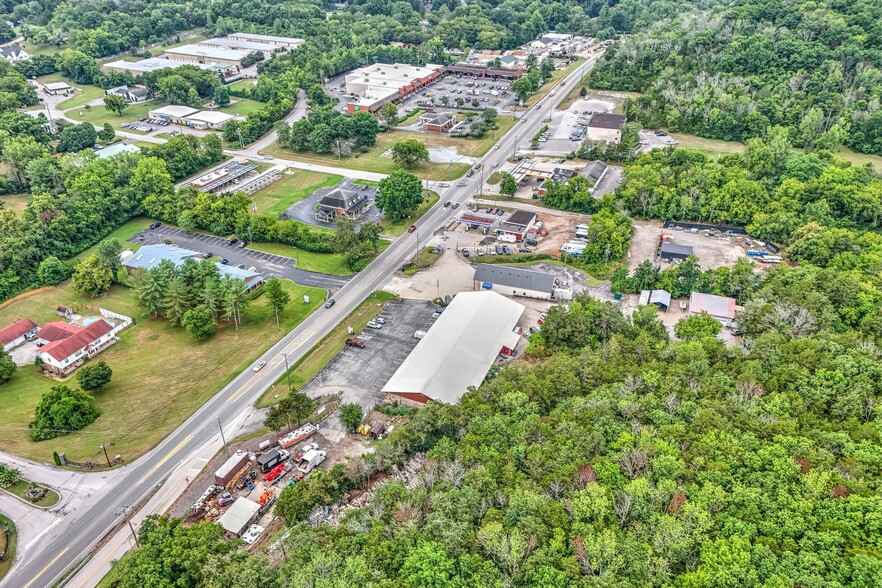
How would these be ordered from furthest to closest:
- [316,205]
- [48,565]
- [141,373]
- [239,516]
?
[316,205]
[141,373]
[239,516]
[48,565]

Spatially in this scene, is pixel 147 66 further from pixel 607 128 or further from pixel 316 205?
pixel 607 128

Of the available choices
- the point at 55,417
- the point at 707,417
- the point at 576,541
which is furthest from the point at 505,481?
the point at 55,417

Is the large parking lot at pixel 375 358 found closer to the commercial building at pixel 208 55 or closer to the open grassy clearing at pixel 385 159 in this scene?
the open grassy clearing at pixel 385 159

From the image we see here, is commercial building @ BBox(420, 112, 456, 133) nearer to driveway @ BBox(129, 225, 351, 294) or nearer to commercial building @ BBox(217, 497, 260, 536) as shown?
driveway @ BBox(129, 225, 351, 294)

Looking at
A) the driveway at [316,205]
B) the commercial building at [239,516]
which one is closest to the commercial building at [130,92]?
the driveway at [316,205]

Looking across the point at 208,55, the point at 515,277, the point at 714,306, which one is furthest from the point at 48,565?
the point at 208,55

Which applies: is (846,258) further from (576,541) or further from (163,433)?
(163,433)
